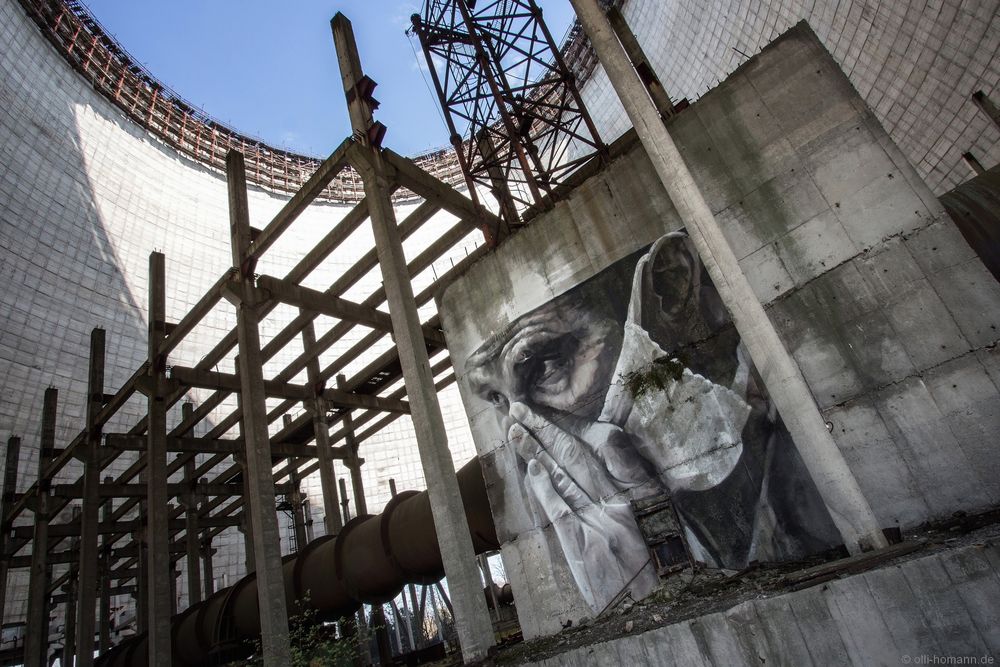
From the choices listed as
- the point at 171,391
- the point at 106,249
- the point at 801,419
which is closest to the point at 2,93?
the point at 106,249

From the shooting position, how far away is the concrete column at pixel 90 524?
14.4 metres

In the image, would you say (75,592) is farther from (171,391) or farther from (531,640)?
(531,640)

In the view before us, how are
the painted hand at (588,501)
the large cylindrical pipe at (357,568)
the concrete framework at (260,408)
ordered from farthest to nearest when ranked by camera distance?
the large cylindrical pipe at (357,568)
the concrete framework at (260,408)
the painted hand at (588,501)

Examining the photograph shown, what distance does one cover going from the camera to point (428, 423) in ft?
25.9

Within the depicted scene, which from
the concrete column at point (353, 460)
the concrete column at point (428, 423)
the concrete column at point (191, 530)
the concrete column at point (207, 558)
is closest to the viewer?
the concrete column at point (428, 423)

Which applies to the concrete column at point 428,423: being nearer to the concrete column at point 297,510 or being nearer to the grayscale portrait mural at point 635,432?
the grayscale portrait mural at point 635,432

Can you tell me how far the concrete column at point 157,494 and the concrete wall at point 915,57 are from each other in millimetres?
15921

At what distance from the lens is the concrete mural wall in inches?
234

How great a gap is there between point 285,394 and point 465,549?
9.04m

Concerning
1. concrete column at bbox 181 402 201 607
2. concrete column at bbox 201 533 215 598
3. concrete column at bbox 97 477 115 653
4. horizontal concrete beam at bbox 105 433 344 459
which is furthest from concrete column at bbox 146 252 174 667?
concrete column at bbox 97 477 115 653

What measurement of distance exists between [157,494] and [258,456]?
4.70 meters

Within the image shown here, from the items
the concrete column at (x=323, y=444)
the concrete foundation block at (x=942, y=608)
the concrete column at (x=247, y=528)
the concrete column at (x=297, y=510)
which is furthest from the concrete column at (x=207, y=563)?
the concrete foundation block at (x=942, y=608)

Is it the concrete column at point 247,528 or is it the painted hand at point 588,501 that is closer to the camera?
the painted hand at point 588,501

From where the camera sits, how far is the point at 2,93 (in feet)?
73.9
